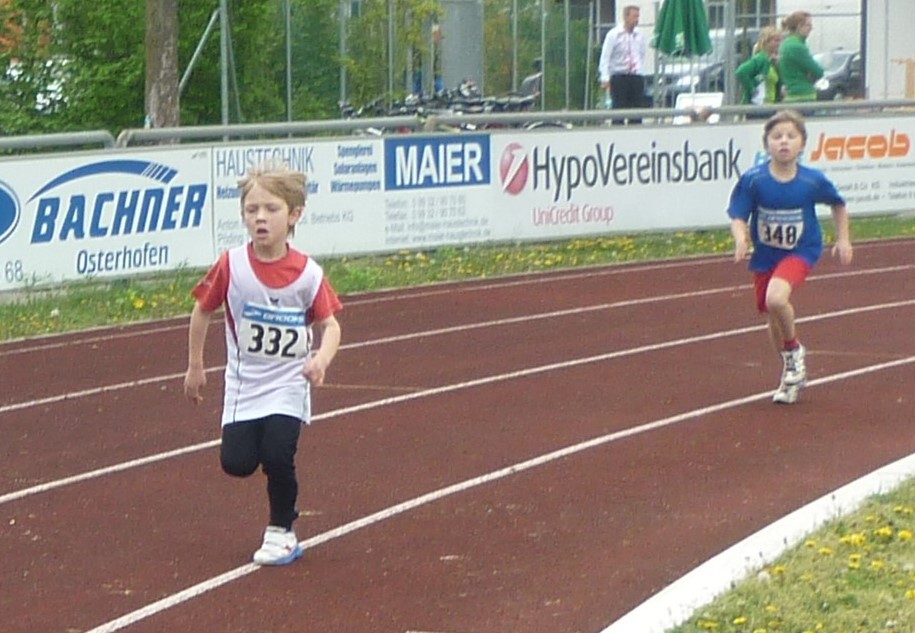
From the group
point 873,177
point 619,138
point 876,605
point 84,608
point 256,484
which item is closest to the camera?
point 876,605

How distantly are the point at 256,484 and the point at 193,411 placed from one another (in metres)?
2.17

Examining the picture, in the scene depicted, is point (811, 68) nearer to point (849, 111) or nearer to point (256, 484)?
point (849, 111)

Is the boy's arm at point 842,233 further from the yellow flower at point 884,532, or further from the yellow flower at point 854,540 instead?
the yellow flower at point 854,540

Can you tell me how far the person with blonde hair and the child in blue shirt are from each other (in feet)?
13.7

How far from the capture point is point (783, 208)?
442 inches

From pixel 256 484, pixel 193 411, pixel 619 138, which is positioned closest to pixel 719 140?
pixel 619 138

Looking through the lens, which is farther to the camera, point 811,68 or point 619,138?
point 811,68

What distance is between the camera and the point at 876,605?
20.7 ft

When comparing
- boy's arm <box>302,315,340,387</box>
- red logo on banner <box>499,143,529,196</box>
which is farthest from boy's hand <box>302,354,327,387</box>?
red logo on banner <box>499,143,529,196</box>

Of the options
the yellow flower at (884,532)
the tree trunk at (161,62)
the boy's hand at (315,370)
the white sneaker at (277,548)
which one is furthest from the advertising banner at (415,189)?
the yellow flower at (884,532)

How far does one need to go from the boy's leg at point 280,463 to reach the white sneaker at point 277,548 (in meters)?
0.03

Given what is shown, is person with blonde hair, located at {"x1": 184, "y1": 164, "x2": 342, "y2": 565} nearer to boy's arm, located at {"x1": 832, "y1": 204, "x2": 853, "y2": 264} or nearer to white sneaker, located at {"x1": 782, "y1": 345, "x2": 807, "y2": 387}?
white sneaker, located at {"x1": 782, "y1": 345, "x2": 807, "y2": 387}

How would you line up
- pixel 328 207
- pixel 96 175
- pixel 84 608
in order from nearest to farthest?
pixel 84 608
pixel 96 175
pixel 328 207

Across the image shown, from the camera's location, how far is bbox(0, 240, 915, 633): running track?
6.97 metres
